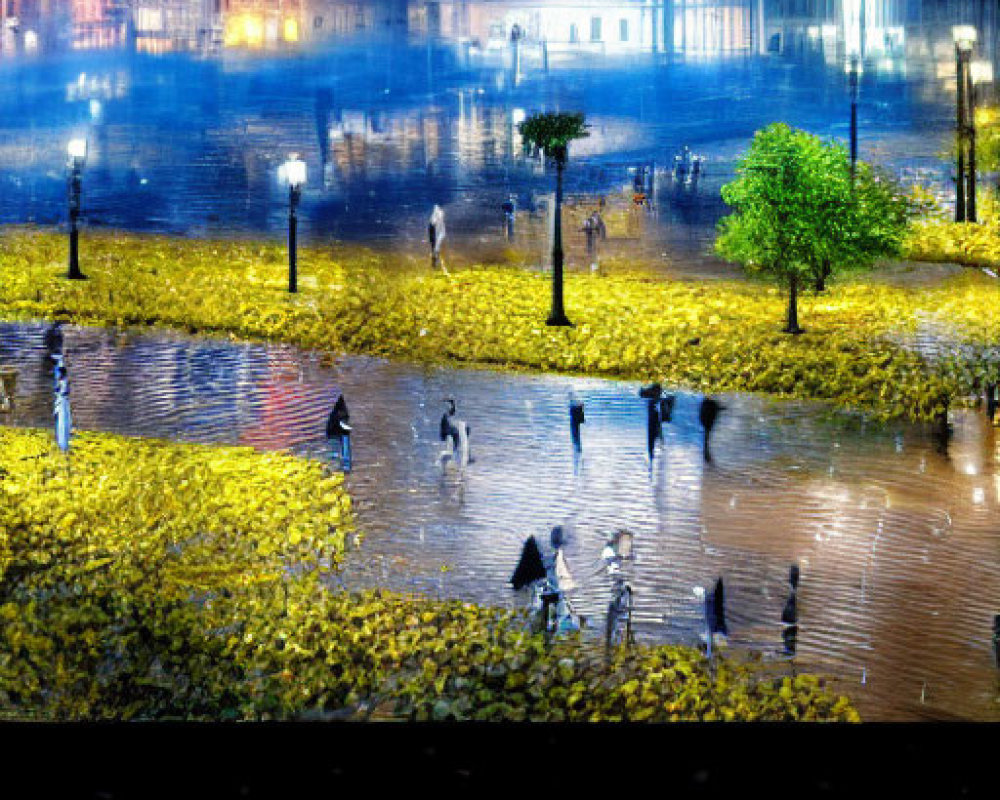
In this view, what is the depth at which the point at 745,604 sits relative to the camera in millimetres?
6781

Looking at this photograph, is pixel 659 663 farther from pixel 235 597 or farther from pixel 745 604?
pixel 235 597

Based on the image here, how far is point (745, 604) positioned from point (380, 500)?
185 cm

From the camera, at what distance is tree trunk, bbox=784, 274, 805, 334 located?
766 cm

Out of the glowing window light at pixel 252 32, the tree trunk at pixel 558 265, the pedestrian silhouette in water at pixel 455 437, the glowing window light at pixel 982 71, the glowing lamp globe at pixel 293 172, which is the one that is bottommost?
the pedestrian silhouette in water at pixel 455 437

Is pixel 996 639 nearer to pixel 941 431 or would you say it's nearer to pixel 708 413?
pixel 941 431

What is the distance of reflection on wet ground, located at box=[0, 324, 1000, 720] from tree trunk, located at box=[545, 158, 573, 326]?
357mm

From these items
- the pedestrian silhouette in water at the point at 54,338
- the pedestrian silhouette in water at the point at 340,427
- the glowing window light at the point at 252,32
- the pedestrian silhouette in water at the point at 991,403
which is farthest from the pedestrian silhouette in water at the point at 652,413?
the pedestrian silhouette in water at the point at 54,338

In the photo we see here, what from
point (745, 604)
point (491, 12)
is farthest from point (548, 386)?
point (491, 12)

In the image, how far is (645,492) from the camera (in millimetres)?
7219

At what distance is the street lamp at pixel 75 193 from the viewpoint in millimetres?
7824

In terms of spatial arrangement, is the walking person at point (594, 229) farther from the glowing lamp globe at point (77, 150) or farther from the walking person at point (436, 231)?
the glowing lamp globe at point (77, 150)

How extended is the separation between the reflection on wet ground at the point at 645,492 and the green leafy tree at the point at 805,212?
0.81 m
